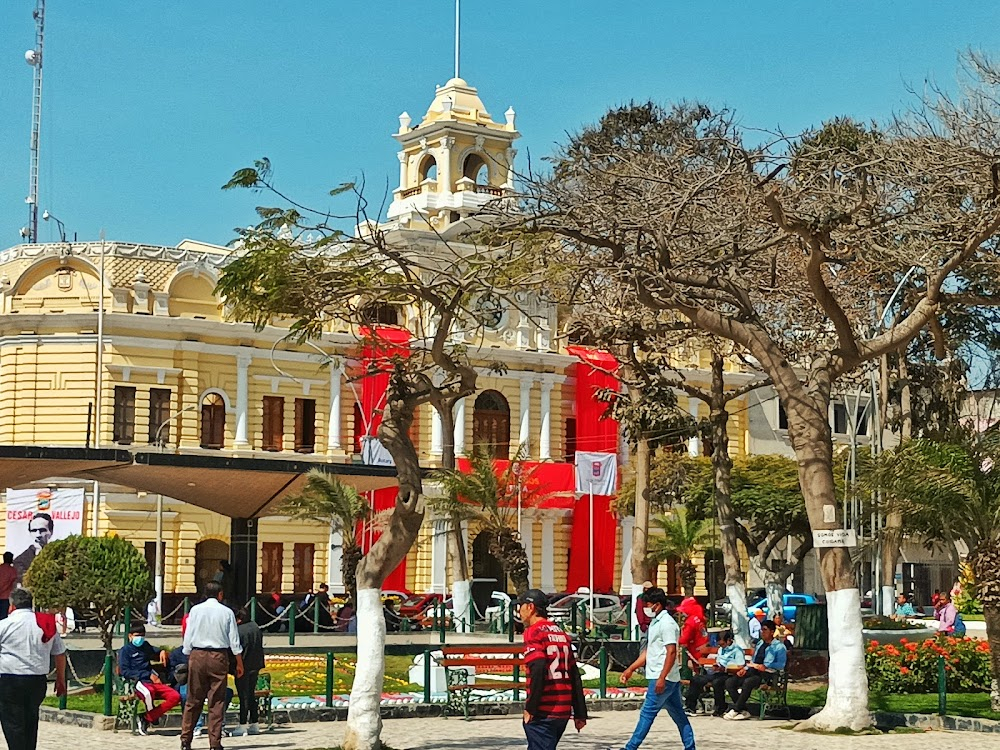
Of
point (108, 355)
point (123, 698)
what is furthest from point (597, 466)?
point (123, 698)

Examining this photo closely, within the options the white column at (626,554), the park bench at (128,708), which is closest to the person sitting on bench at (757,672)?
the park bench at (128,708)

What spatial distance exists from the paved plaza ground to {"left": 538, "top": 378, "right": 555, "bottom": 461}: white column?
1380 inches

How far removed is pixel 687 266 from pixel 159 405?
31.0 m

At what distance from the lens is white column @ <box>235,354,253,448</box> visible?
47.1m

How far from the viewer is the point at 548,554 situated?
172 feet

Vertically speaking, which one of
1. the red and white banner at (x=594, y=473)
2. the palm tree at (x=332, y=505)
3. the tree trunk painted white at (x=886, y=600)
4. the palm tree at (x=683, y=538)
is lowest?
the tree trunk painted white at (x=886, y=600)

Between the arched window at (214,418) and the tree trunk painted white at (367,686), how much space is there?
33445 mm

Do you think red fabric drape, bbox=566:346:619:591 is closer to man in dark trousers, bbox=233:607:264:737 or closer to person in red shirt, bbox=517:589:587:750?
man in dark trousers, bbox=233:607:264:737

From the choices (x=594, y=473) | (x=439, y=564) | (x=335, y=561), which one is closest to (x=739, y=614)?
(x=594, y=473)

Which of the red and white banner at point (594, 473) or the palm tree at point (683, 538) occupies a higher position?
the red and white banner at point (594, 473)

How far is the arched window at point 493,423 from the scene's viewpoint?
51.9 meters

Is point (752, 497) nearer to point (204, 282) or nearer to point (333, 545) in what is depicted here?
point (333, 545)

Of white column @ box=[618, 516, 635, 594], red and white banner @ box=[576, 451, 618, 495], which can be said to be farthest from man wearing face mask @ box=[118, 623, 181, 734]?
white column @ box=[618, 516, 635, 594]

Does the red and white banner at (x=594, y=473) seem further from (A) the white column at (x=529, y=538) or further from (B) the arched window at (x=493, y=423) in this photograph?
(B) the arched window at (x=493, y=423)
